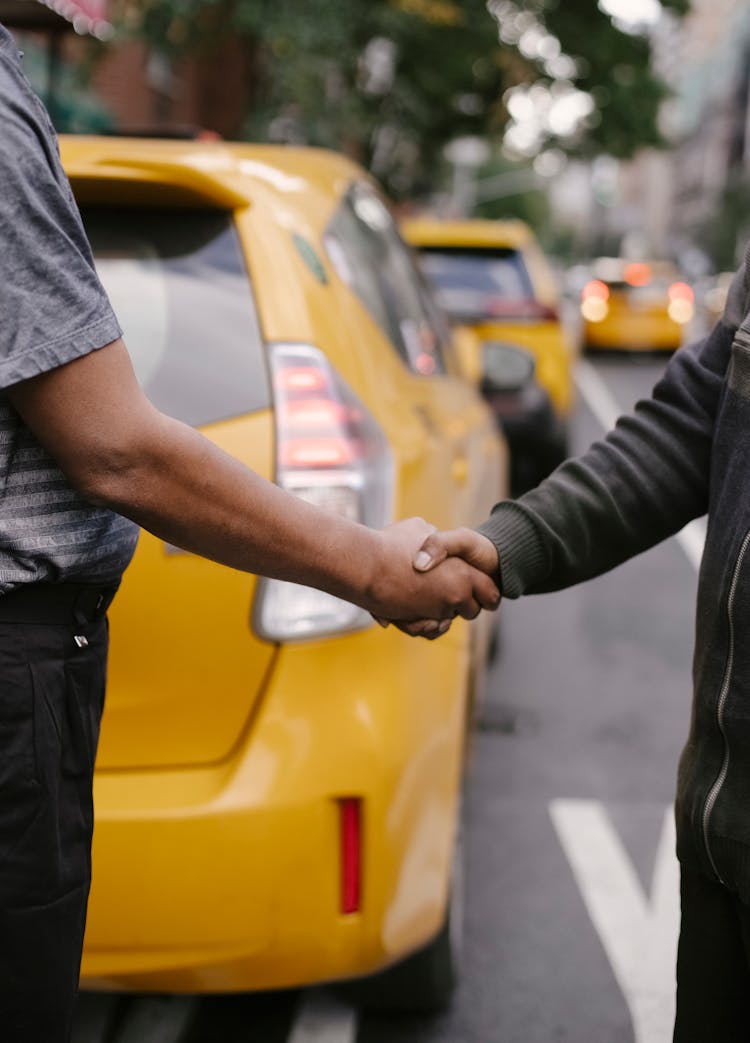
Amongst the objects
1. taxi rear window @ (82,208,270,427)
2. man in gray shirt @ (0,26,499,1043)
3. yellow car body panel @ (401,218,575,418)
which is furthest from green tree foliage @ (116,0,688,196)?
man in gray shirt @ (0,26,499,1043)

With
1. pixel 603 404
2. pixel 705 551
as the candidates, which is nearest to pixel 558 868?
pixel 705 551

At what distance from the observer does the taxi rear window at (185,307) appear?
8.30ft

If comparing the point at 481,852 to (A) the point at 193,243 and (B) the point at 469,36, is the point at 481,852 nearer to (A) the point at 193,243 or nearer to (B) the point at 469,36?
(A) the point at 193,243

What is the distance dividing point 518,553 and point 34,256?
962mm

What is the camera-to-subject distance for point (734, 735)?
1.79m

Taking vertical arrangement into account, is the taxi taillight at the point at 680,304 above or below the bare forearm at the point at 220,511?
below

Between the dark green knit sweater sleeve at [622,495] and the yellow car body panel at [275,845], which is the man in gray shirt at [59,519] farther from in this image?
the yellow car body panel at [275,845]

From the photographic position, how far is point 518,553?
220 cm

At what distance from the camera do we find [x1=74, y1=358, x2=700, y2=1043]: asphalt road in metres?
3.08

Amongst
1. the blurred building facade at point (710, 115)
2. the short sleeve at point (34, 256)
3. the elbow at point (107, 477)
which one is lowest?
the blurred building facade at point (710, 115)

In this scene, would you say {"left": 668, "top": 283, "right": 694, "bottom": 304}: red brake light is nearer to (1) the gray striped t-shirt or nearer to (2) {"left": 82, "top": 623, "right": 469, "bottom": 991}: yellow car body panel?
(2) {"left": 82, "top": 623, "right": 469, "bottom": 991}: yellow car body panel

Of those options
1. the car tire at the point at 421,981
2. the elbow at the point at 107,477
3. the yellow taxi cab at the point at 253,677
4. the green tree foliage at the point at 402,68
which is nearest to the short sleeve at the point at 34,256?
the elbow at the point at 107,477

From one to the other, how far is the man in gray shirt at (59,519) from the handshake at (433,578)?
0.93ft

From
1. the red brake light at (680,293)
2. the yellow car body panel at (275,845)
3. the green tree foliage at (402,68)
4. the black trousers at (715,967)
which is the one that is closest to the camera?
the black trousers at (715,967)
